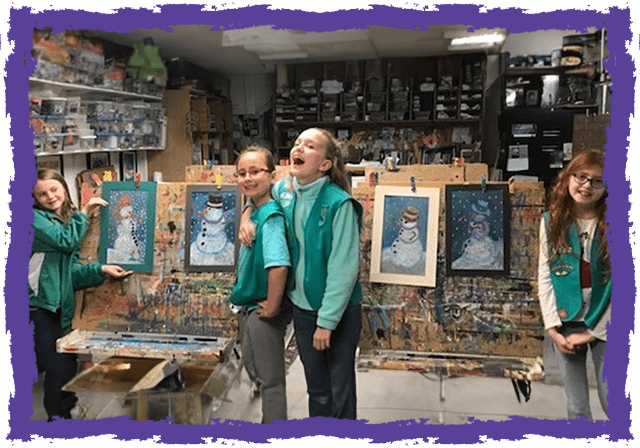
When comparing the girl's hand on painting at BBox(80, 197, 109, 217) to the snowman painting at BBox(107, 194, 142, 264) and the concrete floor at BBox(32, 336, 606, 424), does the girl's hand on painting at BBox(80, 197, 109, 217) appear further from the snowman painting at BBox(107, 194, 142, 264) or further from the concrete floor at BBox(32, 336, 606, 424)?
the concrete floor at BBox(32, 336, 606, 424)

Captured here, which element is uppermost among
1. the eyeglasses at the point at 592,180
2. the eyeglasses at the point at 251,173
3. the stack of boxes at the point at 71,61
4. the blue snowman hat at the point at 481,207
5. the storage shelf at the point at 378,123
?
the stack of boxes at the point at 71,61

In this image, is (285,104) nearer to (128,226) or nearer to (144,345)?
(128,226)

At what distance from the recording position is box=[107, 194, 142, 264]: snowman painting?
2.05 meters

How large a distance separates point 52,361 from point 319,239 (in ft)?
3.32

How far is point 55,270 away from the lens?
1886mm

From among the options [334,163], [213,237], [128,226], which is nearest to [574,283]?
[334,163]

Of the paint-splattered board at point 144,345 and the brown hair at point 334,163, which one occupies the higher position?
the brown hair at point 334,163

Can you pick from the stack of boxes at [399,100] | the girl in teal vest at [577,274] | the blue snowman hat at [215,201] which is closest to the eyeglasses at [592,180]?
the girl in teal vest at [577,274]

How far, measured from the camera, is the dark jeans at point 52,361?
5.11ft

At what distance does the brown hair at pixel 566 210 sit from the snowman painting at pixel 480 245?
30 centimetres

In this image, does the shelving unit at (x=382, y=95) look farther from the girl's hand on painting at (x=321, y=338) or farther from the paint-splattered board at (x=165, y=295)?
the girl's hand on painting at (x=321, y=338)

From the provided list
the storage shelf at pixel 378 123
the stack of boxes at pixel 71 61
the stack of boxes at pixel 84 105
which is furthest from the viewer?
the storage shelf at pixel 378 123

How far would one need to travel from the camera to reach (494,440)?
1.20 metres
